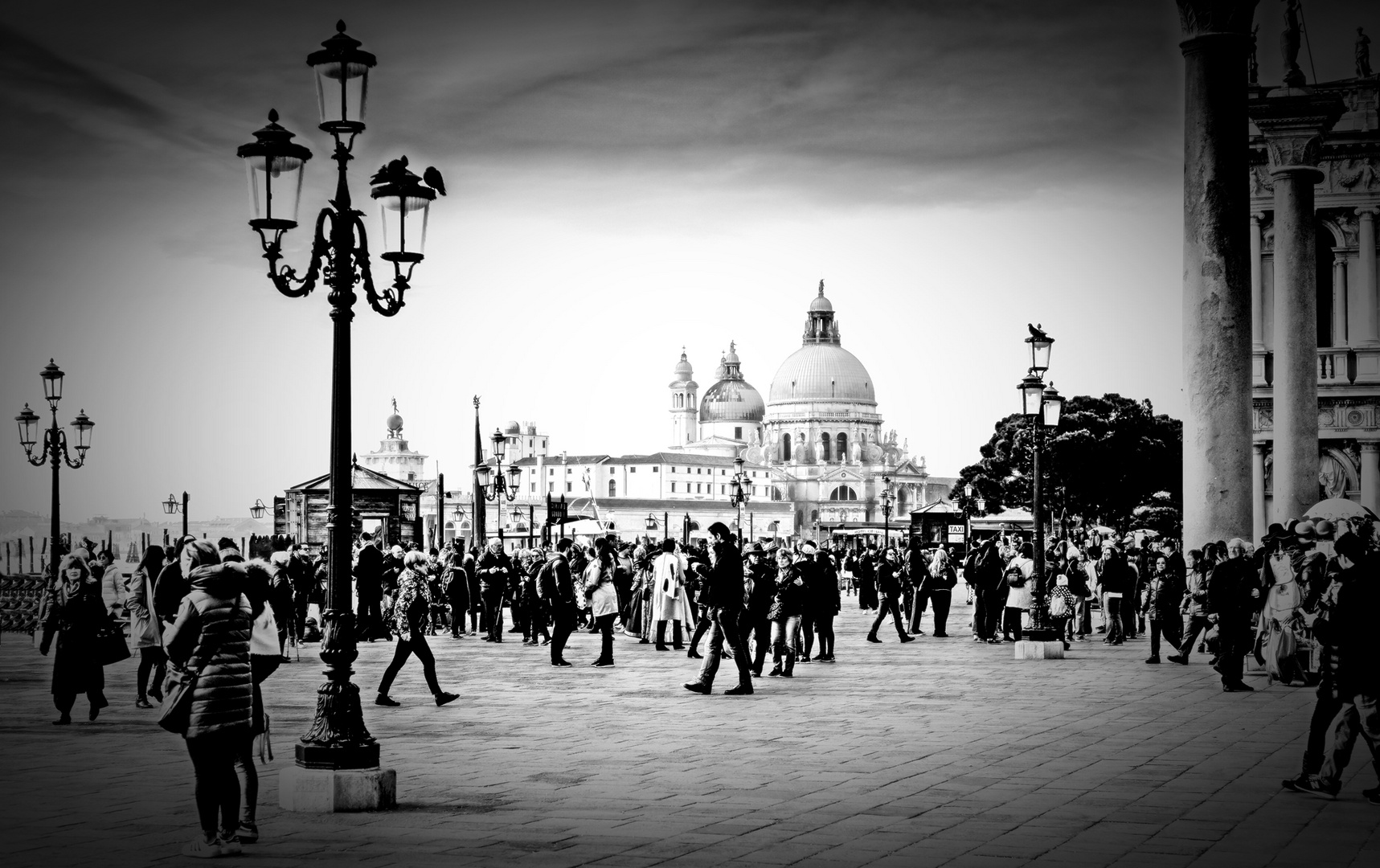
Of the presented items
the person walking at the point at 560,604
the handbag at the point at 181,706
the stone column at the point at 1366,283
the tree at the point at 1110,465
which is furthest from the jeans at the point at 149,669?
the tree at the point at 1110,465

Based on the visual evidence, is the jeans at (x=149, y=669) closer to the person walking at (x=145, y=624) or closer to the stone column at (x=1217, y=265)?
the person walking at (x=145, y=624)

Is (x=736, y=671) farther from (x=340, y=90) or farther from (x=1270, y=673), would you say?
(x=340, y=90)

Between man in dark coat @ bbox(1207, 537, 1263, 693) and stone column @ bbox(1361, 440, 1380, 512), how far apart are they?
16.0 m

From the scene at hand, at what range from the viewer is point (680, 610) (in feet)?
71.9

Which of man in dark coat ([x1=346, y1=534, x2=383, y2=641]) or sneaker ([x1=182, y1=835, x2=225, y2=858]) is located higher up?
man in dark coat ([x1=346, y1=534, x2=383, y2=641])

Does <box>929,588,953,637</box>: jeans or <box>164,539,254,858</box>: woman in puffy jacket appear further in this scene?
<box>929,588,953,637</box>: jeans

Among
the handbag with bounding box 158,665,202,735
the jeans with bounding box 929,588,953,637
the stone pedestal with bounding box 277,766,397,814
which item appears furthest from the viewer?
the jeans with bounding box 929,588,953,637

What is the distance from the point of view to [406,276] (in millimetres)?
9867

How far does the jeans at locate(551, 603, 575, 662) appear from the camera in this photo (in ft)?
59.8

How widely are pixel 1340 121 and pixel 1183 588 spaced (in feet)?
50.7

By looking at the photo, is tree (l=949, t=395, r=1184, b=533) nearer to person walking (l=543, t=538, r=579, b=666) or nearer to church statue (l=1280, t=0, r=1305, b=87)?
church statue (l=1280, t=0, r=1305, b=87)

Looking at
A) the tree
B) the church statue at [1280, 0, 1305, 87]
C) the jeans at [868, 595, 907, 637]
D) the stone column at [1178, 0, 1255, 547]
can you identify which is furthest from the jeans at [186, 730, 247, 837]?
the tree

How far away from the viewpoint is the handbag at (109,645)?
12438 mm

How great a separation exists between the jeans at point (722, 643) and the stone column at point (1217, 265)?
243 inches
